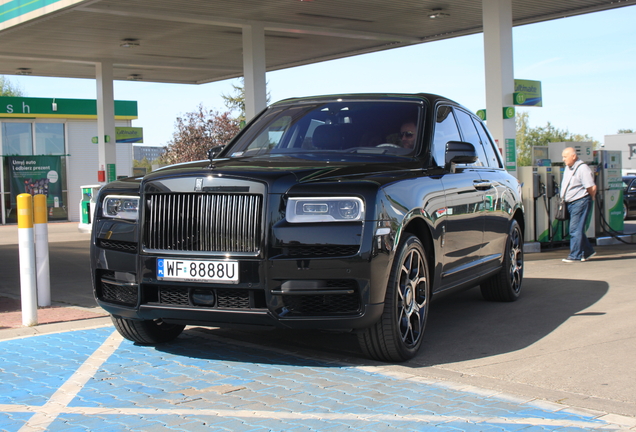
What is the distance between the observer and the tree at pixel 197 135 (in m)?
55.2

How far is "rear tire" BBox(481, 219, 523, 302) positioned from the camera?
24.9 ft

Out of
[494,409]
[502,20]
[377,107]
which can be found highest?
[502,20]

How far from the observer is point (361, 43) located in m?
22.5

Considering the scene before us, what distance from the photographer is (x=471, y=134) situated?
7.29 meters

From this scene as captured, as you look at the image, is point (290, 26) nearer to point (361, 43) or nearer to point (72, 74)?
point (361, 43)

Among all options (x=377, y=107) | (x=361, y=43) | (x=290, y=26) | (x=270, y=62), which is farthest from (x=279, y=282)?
(x=270, y=62)

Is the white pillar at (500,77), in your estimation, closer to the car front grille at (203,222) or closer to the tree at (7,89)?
the car front grille at (203,222)

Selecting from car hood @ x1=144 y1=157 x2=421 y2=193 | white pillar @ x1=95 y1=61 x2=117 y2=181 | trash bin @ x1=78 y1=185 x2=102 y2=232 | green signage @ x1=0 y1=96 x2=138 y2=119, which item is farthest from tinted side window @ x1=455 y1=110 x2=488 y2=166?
green signage @ x1=0 y1=96 x2=138 y2=119

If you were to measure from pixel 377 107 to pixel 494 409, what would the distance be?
293 cm

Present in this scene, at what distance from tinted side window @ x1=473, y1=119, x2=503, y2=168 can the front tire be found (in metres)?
2.62

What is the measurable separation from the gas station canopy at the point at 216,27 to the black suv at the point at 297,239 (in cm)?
1181

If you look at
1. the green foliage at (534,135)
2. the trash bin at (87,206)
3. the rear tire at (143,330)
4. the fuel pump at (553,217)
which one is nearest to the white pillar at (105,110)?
the trash bin at (87,206)

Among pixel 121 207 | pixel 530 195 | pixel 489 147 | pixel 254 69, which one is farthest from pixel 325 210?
pixel 254 69

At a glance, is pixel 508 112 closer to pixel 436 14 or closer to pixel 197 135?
pixel 436 14
